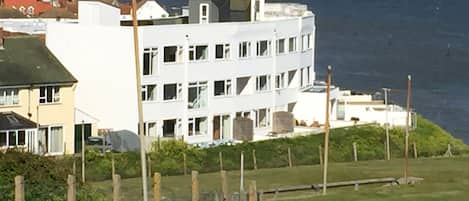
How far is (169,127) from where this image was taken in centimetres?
5888

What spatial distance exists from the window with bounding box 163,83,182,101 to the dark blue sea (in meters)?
17.3

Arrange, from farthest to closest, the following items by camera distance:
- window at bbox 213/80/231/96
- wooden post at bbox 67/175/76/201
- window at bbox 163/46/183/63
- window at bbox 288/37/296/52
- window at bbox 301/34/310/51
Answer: window at bbox 301/34/310/51, window at bbox 288/37/296/52, window at bbox 213/80/231/96, window at bbox 163/46/183/63, wooden post at bbox 67/175/76/201

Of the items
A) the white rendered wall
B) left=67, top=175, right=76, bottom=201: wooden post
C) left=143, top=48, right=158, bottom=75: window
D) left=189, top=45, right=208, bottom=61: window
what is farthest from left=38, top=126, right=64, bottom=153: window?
left=67, top=175, right=76, bottom=201: wooden post

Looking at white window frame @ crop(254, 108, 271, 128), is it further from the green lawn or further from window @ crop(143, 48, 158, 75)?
the green lawn

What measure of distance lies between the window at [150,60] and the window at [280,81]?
7.76 meters

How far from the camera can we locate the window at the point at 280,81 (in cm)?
6412

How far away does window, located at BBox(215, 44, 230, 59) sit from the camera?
60875mm

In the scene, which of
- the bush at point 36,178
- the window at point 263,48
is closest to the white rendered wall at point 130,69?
the window at point 263,48

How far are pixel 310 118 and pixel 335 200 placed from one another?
2940 cm

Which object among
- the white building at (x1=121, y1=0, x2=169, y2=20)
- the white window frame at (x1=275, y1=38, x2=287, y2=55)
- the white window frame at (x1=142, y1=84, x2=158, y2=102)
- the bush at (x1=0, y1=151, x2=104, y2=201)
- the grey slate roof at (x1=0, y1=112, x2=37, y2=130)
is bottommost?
the grey slate roof at (x1=0, y1=112, x2=37, y2=130)

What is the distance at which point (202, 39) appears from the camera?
60.0 m

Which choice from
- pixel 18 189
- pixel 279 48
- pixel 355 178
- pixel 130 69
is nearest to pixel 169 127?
pixel 130 69

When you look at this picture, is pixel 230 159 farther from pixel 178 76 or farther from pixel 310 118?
pixel 310 118


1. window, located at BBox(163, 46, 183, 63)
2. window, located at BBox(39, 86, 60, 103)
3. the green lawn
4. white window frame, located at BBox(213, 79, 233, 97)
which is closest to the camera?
the green lawn
